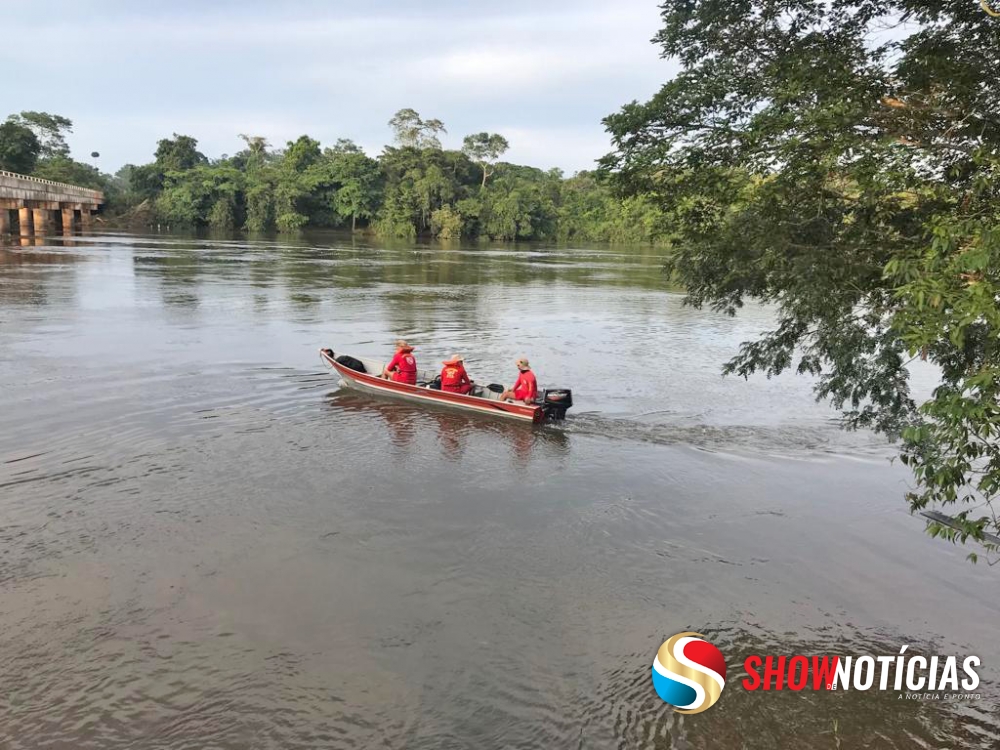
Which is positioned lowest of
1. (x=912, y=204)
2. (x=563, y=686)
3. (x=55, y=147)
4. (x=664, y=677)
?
(x=563, y=686)

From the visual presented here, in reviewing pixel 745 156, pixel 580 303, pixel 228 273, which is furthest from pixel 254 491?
pixel 228 273

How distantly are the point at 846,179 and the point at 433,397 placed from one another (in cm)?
939

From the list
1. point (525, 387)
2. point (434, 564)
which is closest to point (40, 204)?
point (525, 387)

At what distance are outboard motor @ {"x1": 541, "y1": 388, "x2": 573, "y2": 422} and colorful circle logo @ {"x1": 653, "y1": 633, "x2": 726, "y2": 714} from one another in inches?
324

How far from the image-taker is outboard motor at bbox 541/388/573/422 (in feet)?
47.4

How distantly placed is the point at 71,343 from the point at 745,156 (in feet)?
60.9

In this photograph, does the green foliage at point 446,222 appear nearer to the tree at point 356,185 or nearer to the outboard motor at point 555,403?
the tree at point 356,185

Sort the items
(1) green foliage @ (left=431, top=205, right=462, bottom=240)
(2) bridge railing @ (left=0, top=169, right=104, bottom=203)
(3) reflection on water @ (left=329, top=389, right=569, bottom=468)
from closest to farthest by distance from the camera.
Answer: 1. (3) reflection on water @ (left=329, top=389, right=569, bottom=468)
2. (2) bridge railing @ (left=0, top=169, right=104, bottom=203)
3. (1) green foliage @ (left=431, top=205, right=462, bottom=240)

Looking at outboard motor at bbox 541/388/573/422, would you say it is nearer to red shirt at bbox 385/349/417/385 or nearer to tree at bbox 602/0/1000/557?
red shirt at bbox 385/349/417/385

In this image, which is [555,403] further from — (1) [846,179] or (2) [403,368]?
(1) [846,179]

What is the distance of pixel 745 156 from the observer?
839 cm

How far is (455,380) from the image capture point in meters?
15.1

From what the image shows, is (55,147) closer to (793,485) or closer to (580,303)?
(580,303)

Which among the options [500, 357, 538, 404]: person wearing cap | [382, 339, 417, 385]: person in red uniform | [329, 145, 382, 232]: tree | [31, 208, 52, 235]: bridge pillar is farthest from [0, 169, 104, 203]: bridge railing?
[500, 357, 538, 404]: person wearing cap
